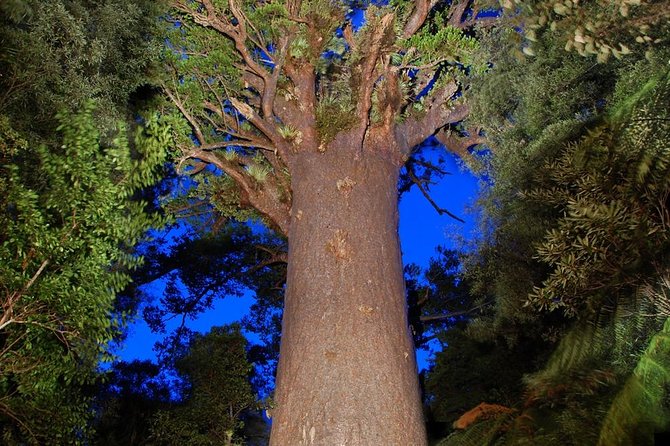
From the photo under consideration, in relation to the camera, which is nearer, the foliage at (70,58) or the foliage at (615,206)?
the foliage at (615,206)

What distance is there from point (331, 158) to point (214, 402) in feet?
28.0

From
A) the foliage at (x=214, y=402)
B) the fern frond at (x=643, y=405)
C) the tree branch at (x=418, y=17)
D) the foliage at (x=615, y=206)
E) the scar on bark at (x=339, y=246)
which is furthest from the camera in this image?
the foliage at (x=214, y=402)

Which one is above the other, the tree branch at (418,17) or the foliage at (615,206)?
the tree branch at (418,17)

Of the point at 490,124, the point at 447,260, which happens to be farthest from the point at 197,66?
the point at 447,260

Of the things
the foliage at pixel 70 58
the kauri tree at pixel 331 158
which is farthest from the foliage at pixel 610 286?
the foliage at pixel 70 58

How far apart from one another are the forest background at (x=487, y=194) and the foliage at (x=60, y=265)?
17 mm

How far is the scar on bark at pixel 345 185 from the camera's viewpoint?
4738mm

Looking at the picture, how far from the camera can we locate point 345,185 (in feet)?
15.8

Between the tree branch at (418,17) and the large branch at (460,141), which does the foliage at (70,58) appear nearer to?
the tree branch at (418,17)

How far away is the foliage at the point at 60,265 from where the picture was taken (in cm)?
360

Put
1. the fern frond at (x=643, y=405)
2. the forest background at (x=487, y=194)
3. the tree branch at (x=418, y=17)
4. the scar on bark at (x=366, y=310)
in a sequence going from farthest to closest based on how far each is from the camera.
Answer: the tree branch at (x=418, y=17)
the scar on bark at (x=366, y=310)
the forest background at (x=487, y=194)
the fern frond at (x=643, y=405)

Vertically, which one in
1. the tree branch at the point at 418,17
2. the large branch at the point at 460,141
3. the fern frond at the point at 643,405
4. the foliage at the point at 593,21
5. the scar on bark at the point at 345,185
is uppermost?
the tree branch at the point at 418,17

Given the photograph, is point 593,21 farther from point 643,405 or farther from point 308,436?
point 308,436

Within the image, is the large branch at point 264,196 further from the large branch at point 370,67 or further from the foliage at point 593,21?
the foliage at point 593,21
